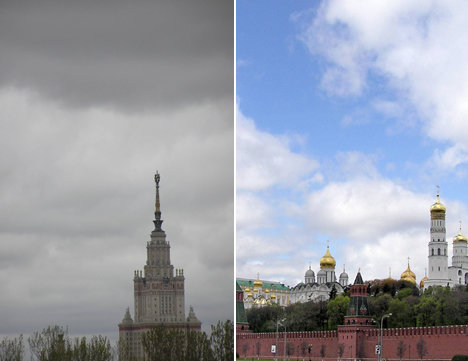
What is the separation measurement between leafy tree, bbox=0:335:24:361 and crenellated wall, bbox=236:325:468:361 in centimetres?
865

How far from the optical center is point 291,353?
57.4ft

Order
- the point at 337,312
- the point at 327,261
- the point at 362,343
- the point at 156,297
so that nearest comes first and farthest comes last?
the point at 156,297, the point at 362,343, the point at 337,312, the point at 327,261

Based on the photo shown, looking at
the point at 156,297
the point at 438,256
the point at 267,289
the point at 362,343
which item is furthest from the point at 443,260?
the point at 156,297

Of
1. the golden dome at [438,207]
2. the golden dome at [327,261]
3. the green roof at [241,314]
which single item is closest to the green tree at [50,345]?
the green roof at [241,314]

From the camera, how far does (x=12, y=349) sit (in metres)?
7.00

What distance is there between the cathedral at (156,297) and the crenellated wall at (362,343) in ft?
18.4

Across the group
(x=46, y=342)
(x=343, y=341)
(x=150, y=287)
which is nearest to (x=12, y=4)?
(x=46, y=342)

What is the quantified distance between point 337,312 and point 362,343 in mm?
2006

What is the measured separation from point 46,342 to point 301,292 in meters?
28.0

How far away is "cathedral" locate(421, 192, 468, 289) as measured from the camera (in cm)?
2805

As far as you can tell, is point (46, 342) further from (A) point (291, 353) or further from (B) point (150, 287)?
(A) point (291, 353)

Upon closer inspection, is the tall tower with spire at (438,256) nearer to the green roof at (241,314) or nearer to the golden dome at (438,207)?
the golden dome at (438,207)

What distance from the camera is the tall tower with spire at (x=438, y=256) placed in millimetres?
27859

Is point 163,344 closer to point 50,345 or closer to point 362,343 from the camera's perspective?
point 50,345
